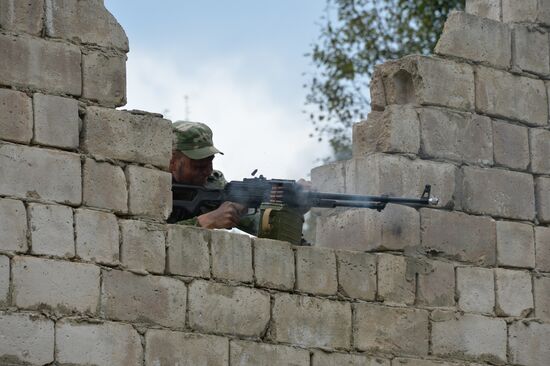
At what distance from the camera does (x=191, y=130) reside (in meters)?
12.2

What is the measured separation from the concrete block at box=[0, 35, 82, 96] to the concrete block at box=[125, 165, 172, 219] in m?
0.62

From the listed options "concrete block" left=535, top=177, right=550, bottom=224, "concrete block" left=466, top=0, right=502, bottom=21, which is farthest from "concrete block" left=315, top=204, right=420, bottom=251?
"concrete block" left=466, top=0, right=502, bottom=21

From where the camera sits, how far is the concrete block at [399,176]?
12.1 meters

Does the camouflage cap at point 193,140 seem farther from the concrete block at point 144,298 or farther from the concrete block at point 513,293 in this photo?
the concrete block at point 513,293

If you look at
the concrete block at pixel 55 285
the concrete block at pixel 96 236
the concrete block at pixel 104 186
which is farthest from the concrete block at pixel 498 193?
the concrete block at pixel 55 285

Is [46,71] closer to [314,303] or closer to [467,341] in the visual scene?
[314,303]

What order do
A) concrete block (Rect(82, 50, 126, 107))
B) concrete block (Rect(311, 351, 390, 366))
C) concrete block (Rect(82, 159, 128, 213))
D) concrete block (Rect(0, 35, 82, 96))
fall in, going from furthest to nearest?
concrete block (Rect(311, 351, 390, 366)) < concrete block (Rect(82, 50, 126, 107)) < concrete block (Rect(82, 159, 128, 213)) < concrete block (Rect(0, 35, 82, 96))

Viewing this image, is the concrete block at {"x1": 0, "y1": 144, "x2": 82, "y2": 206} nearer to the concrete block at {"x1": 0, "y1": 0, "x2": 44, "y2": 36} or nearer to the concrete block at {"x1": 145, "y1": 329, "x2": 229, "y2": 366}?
the concrete block at {"x1": 0, "y1": 0, "x2": 44, "y2": 36}

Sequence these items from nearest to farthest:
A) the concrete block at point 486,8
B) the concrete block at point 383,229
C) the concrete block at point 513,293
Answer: the concrete block at point 383,229 → the concrete block at point 513,293 → the concrete block at point 486,8

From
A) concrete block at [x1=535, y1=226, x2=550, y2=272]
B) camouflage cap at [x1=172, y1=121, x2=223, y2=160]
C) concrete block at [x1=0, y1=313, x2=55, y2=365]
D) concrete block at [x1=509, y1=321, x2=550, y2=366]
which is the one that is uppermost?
camouflage cap at [x1=172, y1=121, x2=223, y2=160]

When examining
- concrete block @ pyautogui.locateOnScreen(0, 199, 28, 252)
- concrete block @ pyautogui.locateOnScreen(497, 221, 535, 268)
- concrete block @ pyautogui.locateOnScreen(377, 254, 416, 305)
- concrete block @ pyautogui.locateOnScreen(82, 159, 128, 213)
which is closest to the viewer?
concrete block @ pyautogui.locateOnScreen(0, 199, 28, 252)

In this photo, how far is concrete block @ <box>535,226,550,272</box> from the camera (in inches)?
500

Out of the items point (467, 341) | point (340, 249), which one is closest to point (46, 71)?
point (340, 249)

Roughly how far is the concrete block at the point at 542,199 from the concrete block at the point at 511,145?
17 centimetres
